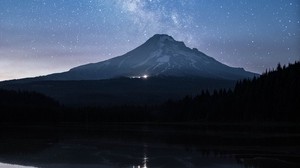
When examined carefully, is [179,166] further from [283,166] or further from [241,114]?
[241,114]

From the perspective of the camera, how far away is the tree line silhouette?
106 meters

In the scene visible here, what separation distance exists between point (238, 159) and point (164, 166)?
726 cm

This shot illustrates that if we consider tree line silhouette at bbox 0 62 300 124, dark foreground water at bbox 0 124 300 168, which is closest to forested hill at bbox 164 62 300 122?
tree line silhouette at bbox 0 62 300 124

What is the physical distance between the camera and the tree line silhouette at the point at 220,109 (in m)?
106

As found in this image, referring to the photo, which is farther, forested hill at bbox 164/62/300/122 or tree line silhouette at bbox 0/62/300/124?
tree line silhouette at bbox 0/62/300/124

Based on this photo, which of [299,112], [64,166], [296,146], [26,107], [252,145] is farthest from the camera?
[26,107]

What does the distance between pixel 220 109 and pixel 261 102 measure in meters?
14.5

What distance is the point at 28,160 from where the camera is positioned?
44.2 metres

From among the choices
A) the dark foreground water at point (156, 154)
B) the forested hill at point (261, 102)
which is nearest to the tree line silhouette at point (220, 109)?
the forested hill at point (261, 102)

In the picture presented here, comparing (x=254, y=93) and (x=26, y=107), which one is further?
(x=26, y=107)

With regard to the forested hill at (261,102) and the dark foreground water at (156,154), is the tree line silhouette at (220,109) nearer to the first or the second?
the forested hill at (261,102)

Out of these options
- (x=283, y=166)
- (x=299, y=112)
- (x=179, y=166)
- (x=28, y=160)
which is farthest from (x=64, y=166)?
(x=299, y=112)

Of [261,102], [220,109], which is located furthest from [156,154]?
[220,109]

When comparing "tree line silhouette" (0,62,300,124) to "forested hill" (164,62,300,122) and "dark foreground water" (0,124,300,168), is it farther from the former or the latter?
"dark foreground water" (0,124,300,168)
